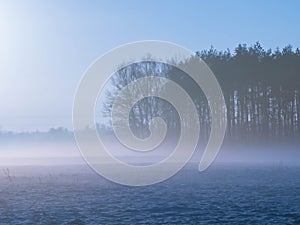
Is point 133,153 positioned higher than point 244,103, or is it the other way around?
point 244,103

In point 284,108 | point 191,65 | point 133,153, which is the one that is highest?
point 191,65

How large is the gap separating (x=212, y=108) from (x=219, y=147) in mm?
7395

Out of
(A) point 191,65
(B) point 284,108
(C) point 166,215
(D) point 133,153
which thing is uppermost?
(A) point 191,65

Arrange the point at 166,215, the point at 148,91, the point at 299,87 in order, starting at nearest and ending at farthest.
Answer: the point at 166,215 < the point at 299,87 < the point at 148,91

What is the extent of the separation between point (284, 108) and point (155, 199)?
57653mm

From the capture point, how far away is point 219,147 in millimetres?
91125

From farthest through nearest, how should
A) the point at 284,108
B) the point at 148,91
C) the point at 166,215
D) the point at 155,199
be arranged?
the point at 148,91 → the point at 284,108 → the point at 155,199 → the point at 166,215

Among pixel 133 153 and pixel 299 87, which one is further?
pixel 133 153

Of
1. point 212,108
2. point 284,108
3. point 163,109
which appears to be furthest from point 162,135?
point 284,108

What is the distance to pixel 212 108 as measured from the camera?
87.8m

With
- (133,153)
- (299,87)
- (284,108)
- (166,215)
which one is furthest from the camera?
Answer: (133,153)

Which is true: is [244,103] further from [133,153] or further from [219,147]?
[133,153]

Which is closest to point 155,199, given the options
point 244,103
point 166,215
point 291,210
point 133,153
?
point 166,215

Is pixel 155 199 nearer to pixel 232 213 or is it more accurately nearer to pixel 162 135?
pixel 232 213
